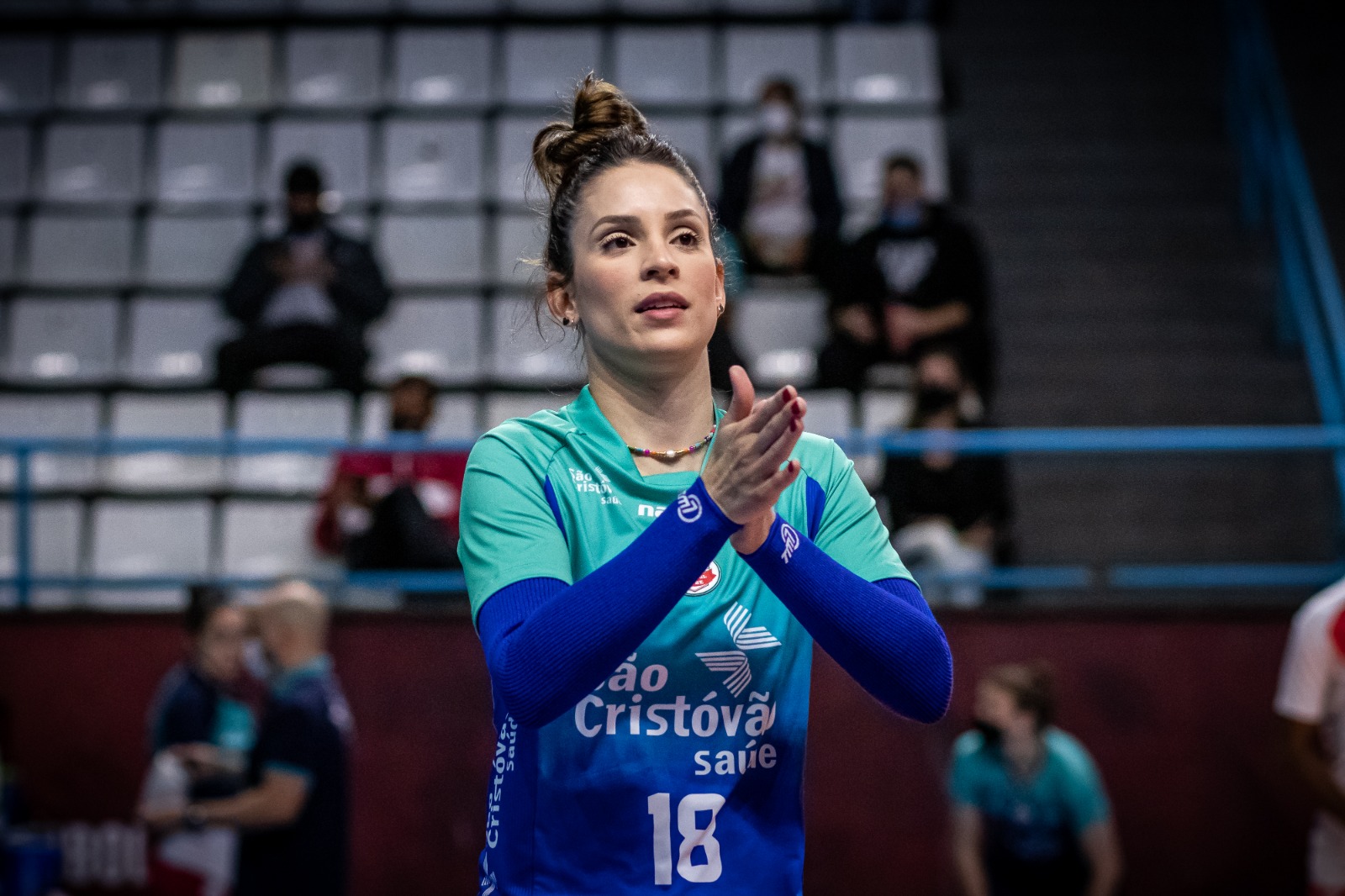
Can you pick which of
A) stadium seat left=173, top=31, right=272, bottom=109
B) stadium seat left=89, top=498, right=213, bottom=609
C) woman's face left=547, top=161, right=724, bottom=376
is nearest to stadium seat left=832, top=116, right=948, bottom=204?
stadium seat left=173, top=31, right=272, bottom=109

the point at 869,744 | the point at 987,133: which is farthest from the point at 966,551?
the point at 987,133

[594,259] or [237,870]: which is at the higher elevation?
[594,259]

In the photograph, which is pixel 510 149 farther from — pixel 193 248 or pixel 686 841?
pixel 686 841

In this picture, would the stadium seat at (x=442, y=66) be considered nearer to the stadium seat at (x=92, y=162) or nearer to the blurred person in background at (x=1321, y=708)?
the stadium seat at (x=92, y=162)

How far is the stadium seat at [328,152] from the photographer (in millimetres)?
8992

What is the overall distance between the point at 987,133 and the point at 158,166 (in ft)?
17.2

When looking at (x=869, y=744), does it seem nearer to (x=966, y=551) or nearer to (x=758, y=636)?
(x=966, y=551)

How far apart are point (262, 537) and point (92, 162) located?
330 cm

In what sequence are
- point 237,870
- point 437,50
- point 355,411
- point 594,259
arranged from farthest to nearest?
point 437,50, point 355,411, point 237,870, point 594,259

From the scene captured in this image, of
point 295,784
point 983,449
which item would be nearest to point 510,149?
point 983,449

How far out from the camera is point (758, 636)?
1.86 meters

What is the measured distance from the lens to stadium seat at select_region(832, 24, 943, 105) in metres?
9.16

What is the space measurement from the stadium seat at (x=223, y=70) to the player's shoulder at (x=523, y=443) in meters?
8.13

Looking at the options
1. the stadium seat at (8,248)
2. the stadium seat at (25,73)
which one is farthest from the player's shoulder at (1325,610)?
the stadium seat at (25,73)
